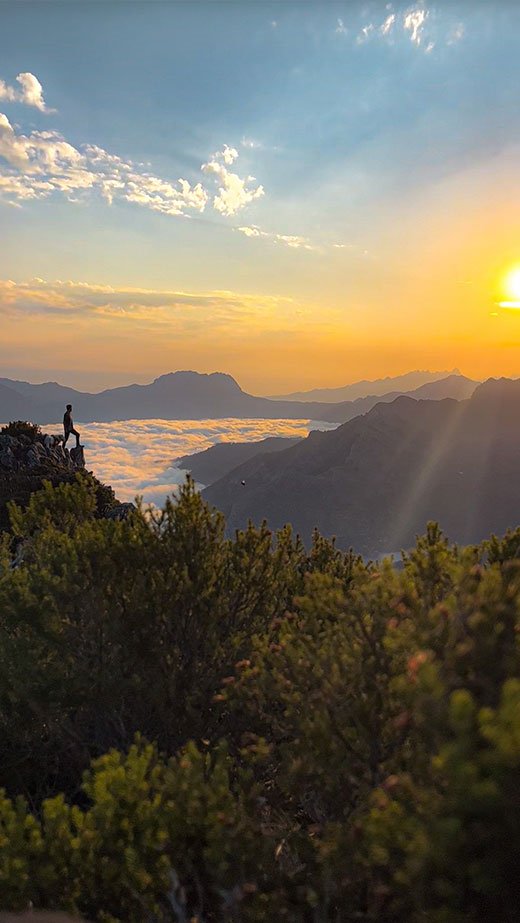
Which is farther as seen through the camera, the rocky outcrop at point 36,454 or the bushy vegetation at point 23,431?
the bushy vegetation at point 23,431

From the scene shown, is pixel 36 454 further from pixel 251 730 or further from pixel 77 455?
pixel 251 730

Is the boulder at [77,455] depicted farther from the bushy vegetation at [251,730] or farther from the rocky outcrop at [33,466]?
the bushy vegetation at [251,730]

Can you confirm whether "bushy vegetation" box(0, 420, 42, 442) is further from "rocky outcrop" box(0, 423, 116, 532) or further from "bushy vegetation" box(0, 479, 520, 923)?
"bushy vegetation" box(0, 479, 520, 923)

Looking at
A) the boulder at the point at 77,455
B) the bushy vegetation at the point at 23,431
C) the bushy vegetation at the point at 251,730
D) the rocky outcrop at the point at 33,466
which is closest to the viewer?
the bushy vegetation at the point at 251,730

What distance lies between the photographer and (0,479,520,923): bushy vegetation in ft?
15.4

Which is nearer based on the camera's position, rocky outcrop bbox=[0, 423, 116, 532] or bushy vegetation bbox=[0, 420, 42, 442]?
rocky outcrop bbox=[0, 423, 116, 532]

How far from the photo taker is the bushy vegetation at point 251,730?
4.70 metres

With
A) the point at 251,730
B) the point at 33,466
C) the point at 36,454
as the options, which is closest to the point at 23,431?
the point at 36,454

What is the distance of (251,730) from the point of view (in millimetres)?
12344

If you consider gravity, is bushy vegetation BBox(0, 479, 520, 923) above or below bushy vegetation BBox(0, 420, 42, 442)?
below

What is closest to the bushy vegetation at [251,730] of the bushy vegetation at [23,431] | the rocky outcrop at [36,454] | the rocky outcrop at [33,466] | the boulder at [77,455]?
the rocky outcrop at [33,466]

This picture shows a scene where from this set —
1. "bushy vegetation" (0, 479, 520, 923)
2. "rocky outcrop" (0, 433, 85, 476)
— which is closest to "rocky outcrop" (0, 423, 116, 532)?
"rocky outcrop" (0, 433, 85, 476)

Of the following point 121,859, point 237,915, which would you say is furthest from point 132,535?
point 237,915

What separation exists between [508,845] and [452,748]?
3.55 ft
